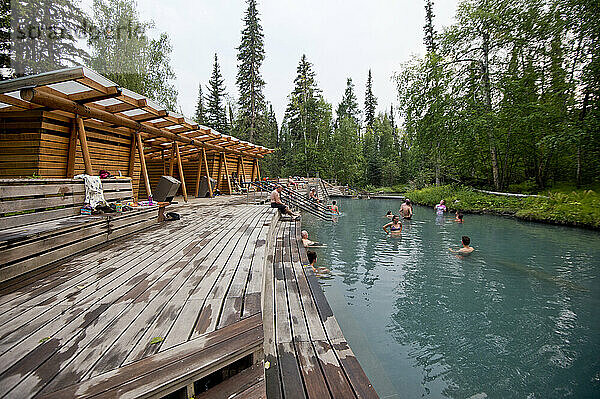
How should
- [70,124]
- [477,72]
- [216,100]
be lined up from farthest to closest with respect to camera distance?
[216,100], [477,72], [70,124]

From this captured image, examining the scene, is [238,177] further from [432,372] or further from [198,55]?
[198,55]

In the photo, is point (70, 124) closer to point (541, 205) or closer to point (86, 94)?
point (86, 94)

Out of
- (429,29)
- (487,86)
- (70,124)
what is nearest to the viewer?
(70,124)

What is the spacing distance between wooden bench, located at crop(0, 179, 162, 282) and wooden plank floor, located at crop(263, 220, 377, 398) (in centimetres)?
273

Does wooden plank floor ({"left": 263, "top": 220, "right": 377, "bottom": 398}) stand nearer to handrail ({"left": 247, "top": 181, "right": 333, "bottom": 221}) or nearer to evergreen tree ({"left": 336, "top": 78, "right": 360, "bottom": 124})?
handrail ({"left": 247, "top": 181, "right": 333, "bottom": 221})

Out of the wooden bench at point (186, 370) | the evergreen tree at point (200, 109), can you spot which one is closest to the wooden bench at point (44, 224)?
the wooden bench at point (186, 370)

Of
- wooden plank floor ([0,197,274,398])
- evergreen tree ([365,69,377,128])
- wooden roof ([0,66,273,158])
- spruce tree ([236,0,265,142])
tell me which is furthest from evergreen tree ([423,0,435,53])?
wooden plank floor ([0,197,274,398])

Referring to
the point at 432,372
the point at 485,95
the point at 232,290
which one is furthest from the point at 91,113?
the point at 485,95

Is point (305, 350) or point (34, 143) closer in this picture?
point (305, 350)

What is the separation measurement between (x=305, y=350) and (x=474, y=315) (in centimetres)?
423

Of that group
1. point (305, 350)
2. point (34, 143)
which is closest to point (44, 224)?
point (305, 350)

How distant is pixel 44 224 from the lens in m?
3.55

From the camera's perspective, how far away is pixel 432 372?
3533mm

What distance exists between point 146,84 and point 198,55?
19813 mm
